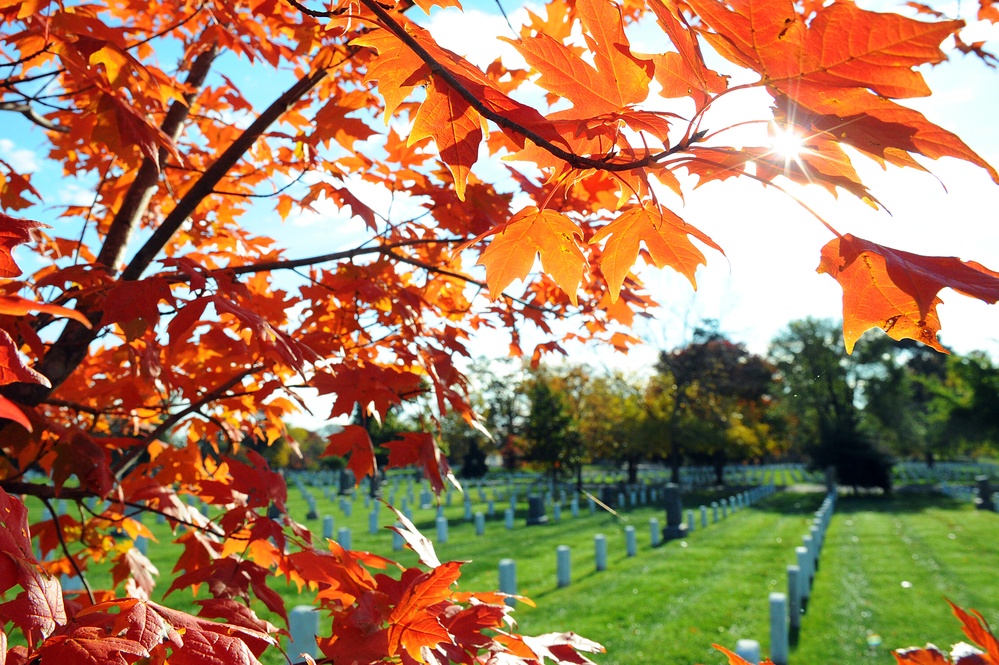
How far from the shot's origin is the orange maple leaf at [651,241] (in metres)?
1.27

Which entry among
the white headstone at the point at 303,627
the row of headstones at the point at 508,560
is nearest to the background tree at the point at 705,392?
the row of headstones at the point at 508,560

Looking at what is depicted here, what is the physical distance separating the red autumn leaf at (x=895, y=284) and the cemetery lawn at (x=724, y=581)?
6302 millimetres

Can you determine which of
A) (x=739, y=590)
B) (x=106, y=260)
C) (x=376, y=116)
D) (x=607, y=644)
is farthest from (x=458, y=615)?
(x=739, y=590)

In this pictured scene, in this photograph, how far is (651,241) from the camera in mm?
1358

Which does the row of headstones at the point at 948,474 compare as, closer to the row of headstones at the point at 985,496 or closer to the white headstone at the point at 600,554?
the row of headstones at the point at 985,496

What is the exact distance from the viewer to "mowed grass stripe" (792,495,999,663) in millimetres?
7234

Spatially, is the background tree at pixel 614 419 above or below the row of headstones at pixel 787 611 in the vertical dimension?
above

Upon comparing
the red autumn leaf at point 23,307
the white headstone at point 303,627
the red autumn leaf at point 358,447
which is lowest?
the white headstone at point 303,627

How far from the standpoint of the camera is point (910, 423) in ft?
129

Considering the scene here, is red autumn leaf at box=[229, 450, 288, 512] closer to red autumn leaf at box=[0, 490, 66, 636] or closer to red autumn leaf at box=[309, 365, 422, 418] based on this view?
red autumn leaf at box=[309, 365, 422, 418]

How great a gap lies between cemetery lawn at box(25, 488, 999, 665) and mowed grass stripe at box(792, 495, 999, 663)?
0.08 feet

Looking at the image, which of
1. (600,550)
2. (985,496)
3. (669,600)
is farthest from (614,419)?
(669,600)

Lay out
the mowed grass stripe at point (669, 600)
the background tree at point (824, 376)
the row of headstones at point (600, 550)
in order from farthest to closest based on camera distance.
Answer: the background tree at point (824, 376)
the row of headstones at point (600, 550)
the mowed grass stripe at point (669, 600)

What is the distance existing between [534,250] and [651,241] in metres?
0.25
